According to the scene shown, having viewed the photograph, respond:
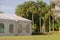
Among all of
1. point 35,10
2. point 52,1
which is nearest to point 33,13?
point 35,10

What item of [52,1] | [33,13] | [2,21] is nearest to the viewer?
[2,21]

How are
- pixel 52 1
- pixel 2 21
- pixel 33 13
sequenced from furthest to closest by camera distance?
pixel 52 1
pixel 33 13
pixel 2 21

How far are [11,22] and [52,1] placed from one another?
51514 millimetres

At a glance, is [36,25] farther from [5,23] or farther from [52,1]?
[5,23]

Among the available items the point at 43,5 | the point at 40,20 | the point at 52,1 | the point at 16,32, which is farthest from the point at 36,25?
the point at 16,32

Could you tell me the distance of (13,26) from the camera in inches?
1956

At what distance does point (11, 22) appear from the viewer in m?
49.1

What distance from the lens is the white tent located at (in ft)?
158

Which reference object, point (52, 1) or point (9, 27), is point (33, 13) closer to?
point (52, 1)

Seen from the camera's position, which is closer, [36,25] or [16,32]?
[16,32]

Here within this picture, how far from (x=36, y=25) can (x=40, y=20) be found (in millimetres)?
2305

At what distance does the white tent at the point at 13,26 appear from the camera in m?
48.3

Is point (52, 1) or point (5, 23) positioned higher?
point (52, 1)

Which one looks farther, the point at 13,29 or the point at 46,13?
the point at 46,13
